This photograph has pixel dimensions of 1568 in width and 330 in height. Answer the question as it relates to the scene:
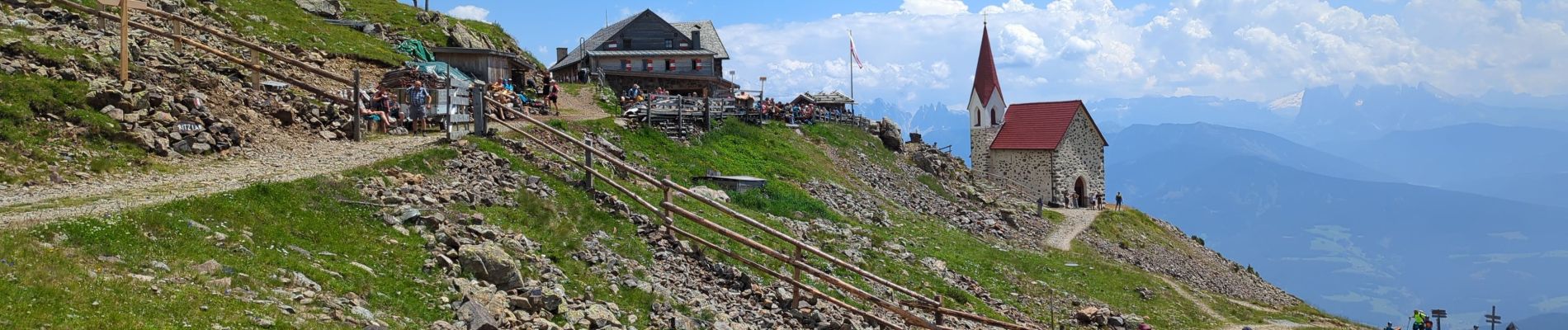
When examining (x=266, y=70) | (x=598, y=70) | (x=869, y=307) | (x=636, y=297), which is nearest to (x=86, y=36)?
(x=266, y=70)

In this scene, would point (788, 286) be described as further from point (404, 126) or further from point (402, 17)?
point (402, 17)

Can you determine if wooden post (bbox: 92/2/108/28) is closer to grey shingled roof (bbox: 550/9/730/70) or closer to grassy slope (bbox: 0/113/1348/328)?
grassy slope (bbox: 0/113/1348/328)

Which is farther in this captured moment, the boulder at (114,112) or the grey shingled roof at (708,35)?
the grey shingled roof at (708,35)

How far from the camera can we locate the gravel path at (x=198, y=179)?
14.0m

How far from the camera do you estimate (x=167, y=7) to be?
33.1 metres

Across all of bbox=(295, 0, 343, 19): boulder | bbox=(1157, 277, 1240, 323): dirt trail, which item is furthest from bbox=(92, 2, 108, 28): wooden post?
bbox=(1157, 277, 1240, 323): dirt trail

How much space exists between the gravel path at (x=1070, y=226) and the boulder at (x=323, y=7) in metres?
31.5

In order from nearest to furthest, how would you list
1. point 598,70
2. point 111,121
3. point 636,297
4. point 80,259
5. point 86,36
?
1. point 80,259
2. point 636,297
3. point 111,121
4. point 86,36
5. point 598,70

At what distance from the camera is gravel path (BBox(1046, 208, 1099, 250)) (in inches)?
1612

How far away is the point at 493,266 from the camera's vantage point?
45.9ft

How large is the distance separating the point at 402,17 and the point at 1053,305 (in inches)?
1346

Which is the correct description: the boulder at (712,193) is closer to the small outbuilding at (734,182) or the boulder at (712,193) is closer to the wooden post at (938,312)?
the small outbuilding at (734,182)

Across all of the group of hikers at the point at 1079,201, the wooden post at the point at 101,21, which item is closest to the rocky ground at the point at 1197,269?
the group of hikers at the point at 1079,201

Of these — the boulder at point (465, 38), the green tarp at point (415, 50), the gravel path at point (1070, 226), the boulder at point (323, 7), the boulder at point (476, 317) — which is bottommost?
the gravel path at point (1070, 226)
